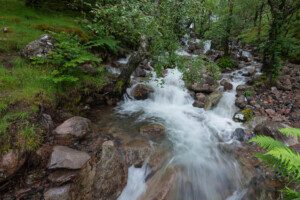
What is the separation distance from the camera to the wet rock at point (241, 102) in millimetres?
10867

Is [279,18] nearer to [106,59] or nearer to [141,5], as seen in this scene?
[141,5]

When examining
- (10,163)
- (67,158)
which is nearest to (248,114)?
(67,158)

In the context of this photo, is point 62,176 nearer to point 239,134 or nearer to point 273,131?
point 239,134

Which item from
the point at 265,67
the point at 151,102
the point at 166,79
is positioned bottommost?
the point at 151,102

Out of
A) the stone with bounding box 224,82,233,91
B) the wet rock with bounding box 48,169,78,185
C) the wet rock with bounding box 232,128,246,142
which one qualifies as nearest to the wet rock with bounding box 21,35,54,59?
the wet rock with bounding box 48,169,78,185

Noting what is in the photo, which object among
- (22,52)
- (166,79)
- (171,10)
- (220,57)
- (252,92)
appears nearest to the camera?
(22,52)

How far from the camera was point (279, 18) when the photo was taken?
37.3 feet

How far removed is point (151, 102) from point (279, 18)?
6745 millimetres

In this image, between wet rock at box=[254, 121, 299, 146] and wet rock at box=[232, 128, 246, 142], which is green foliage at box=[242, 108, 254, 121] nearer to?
wet rock at box=[254, 121, 299, 146]

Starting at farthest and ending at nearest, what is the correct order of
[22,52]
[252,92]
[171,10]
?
[252,92]
[171,10]
[22,52]

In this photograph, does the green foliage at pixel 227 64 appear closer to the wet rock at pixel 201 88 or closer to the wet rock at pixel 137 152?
the wet rock at pixel 201 88

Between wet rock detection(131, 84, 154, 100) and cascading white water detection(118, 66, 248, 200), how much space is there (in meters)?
0.19

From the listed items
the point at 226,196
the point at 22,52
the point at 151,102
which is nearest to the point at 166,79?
the point at 151,102

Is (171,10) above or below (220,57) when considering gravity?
above
